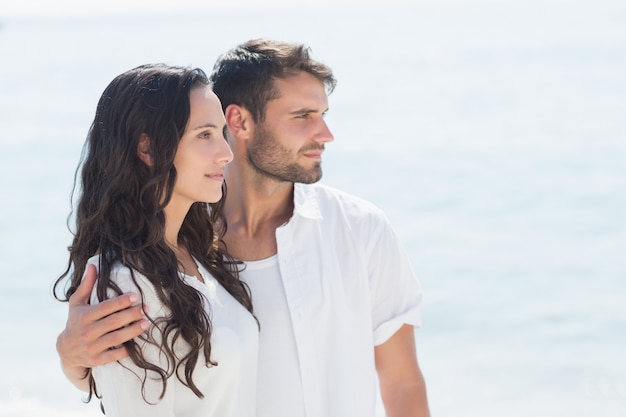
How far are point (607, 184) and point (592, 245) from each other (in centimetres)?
171

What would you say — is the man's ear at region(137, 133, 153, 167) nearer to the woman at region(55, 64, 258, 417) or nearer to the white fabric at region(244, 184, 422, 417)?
the woman at region(55, 64, 258, 417)

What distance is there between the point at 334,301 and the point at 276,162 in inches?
16.8

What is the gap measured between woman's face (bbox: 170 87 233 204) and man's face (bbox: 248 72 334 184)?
19.7 inches

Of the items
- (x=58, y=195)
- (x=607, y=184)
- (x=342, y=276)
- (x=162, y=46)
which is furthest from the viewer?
(x=162, y=46)

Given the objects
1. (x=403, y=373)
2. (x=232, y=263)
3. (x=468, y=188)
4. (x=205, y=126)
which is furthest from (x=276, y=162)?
(x=468, y=188)

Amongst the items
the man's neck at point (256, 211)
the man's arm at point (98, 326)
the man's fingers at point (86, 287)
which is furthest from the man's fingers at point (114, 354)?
the man's neck at point (256, 211)

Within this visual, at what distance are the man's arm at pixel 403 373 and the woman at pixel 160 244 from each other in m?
0.59

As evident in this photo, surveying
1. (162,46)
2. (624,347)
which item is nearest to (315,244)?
(624,347)

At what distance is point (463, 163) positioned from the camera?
42.0 ft

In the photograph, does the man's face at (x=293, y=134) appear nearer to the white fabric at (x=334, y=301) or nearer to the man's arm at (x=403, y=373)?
the white fabric at (x=334, y=301)

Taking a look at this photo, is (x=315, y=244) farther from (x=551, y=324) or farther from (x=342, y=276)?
(x=551, y=324)

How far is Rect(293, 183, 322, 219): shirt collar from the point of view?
114 inches

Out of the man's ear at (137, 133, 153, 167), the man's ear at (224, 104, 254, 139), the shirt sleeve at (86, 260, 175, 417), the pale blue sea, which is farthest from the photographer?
the pale blue sea

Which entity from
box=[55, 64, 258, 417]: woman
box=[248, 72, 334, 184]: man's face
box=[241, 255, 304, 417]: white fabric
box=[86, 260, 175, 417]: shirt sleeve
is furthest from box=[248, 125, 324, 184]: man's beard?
box=[86, 260, 175, 417]: shirt sleeve
